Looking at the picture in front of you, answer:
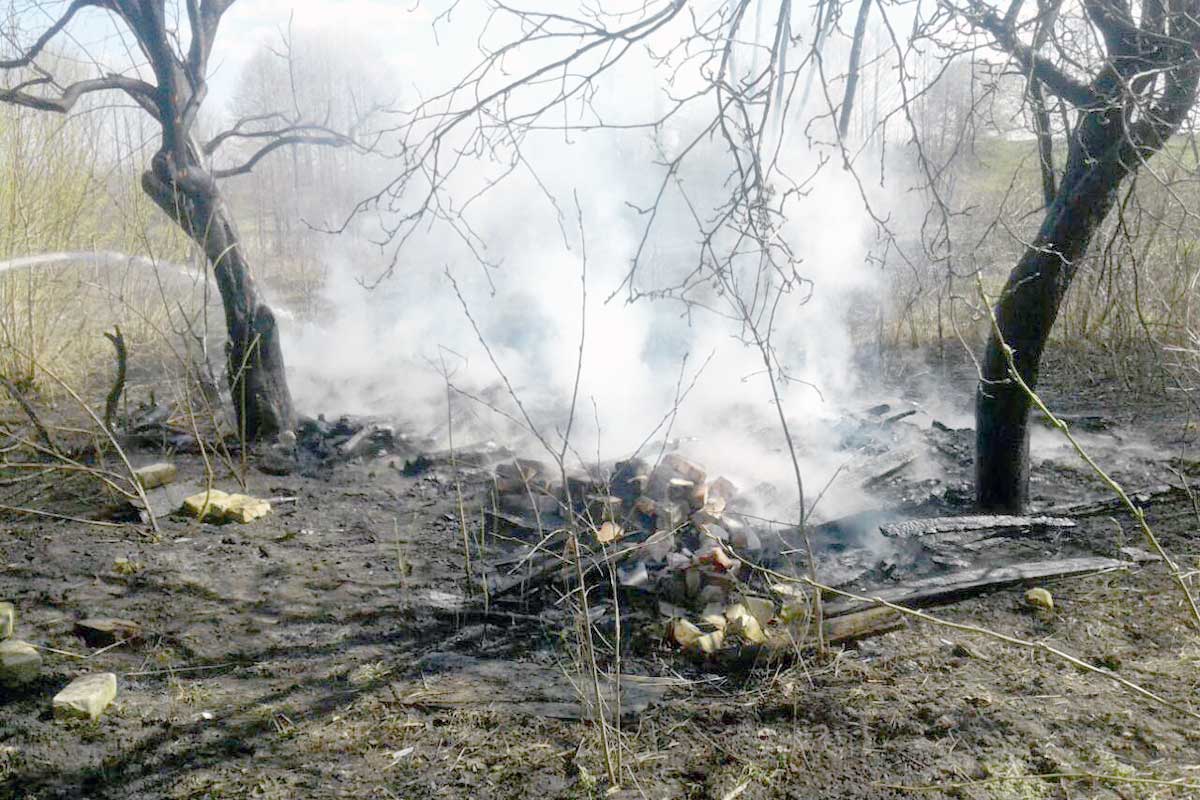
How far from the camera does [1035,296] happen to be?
4.42m

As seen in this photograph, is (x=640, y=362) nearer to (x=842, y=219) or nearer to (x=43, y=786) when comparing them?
(x=842, y=219)

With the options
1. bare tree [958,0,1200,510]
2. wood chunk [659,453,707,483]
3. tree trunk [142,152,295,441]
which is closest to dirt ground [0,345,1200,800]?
bare tree [958,0,1200,510]

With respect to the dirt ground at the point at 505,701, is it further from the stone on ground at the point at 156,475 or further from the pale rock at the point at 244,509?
the stone on ground at the point at 156,475

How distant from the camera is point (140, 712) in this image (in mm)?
2975

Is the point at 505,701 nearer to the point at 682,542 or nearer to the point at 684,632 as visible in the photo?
the point at 684,632

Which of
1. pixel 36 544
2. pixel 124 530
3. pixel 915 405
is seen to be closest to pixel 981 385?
pixel 915 405

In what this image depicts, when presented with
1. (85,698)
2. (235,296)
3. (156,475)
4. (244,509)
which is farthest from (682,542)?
(235,296)

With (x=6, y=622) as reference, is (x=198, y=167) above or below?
above

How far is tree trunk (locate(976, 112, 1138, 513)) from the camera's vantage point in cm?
416

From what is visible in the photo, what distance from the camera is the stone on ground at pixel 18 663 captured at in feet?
10.3

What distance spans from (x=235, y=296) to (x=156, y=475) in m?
1.54

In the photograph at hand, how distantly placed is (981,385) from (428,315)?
7.64 meters

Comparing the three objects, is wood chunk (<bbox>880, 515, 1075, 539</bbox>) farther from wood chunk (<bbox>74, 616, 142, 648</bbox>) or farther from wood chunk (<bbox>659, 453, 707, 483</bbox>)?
wood chunk (<bbox>74, 616, 142, 648</bbox>)

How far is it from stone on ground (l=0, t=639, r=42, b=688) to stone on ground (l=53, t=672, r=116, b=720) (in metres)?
0.25
